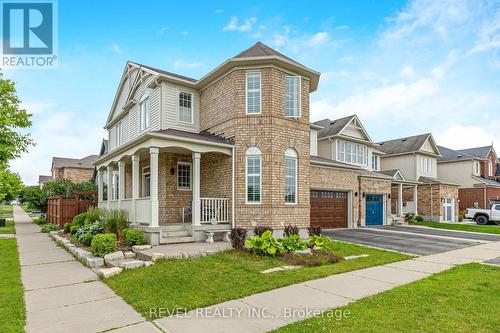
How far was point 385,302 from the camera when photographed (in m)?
5.62

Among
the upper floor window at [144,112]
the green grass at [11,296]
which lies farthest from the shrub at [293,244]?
the upper floor window at [144,112]

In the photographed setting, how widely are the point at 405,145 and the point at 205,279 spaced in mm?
28285

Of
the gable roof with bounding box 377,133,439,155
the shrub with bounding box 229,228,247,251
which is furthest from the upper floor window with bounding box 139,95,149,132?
the gable roof with bounding box 377,133,439,155

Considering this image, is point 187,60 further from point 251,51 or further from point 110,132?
point 110,132

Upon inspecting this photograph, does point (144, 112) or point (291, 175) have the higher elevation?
point (144, 112)

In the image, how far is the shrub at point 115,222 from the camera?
11245mm

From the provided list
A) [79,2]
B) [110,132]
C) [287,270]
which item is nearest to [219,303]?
[287,270]

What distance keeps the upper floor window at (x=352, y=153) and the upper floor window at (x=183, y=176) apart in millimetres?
12052

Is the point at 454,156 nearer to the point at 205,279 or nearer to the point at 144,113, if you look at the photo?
the point at 144,113

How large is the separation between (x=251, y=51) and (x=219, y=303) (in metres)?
10.7

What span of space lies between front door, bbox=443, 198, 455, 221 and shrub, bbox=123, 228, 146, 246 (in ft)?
87.5

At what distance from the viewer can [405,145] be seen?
3033cm

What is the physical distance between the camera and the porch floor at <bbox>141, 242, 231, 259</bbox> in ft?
30.3

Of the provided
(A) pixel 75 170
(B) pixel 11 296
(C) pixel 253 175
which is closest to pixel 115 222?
(C) pixel 253 175
